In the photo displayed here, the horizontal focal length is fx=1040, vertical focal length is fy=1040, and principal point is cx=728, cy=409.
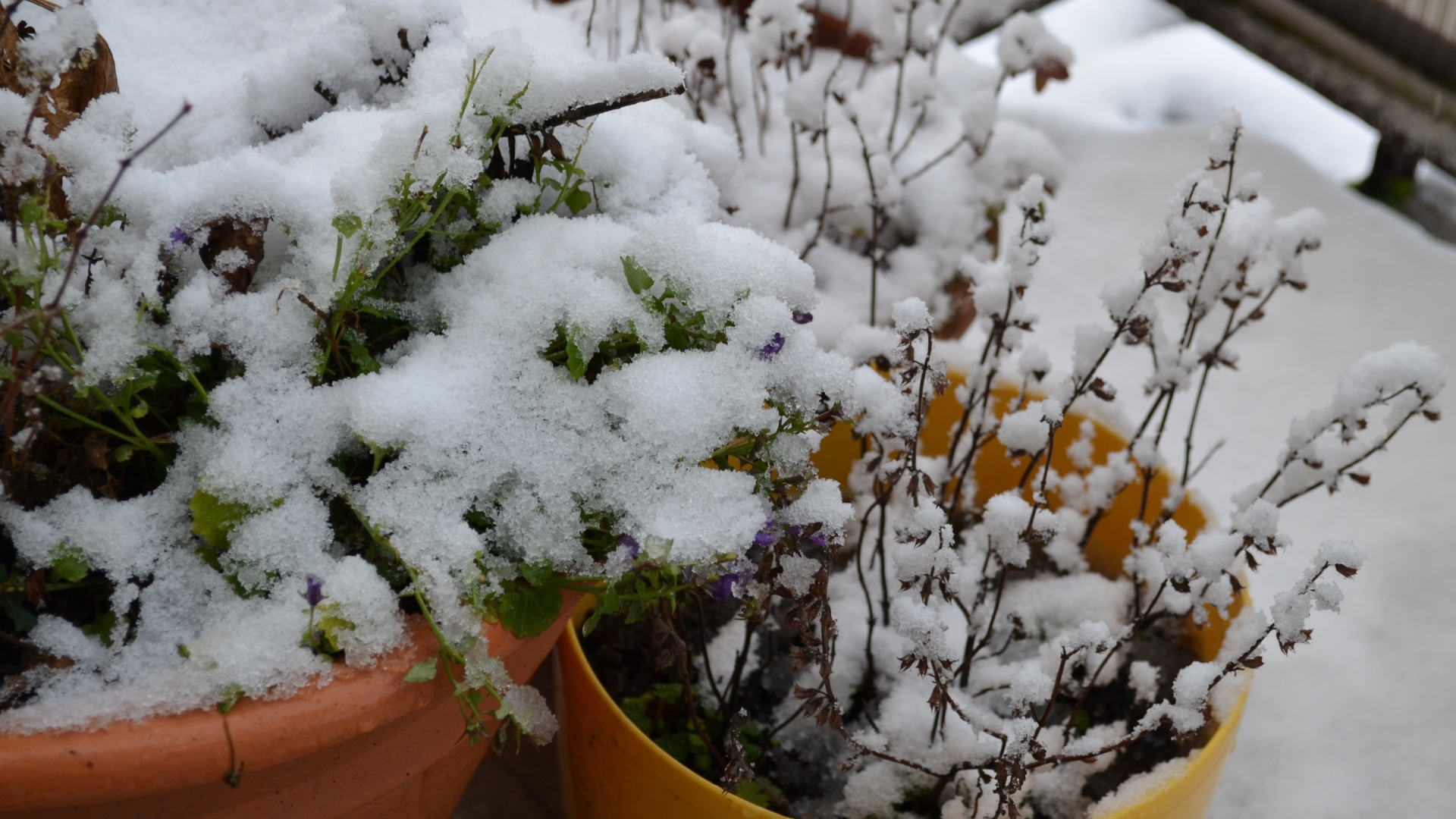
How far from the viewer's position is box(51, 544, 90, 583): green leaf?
2.71 ft

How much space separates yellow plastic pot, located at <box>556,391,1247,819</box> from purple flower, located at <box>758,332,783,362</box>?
18.2 inches

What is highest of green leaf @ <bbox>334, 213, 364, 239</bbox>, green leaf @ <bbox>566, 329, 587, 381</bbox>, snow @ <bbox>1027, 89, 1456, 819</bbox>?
green leaf @ <bbox>334, 213, 364, 239</bbox>

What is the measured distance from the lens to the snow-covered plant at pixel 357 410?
0.83 m

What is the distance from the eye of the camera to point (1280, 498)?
1.33 m

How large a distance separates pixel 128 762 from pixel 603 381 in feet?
1.53

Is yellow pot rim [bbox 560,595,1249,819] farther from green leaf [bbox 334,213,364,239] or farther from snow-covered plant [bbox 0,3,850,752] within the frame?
green leaf [bbox 334,213,364,239]

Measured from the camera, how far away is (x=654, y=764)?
3.67 feet

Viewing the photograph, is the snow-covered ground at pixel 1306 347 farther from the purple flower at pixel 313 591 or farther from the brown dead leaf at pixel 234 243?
the brown dead leaf at pixel 234 243

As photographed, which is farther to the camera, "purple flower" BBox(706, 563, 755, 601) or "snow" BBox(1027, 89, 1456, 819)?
"snow" BBox(1027, 89, 1456, 819)

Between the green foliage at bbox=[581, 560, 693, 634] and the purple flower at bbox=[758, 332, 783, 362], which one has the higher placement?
the purple flower at bbox=[758, 332, 783, 362]

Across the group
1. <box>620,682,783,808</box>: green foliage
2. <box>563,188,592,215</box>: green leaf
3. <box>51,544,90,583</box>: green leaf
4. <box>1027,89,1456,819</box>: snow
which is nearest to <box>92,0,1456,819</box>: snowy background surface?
<box>1027,89,1456,819</box>: snow

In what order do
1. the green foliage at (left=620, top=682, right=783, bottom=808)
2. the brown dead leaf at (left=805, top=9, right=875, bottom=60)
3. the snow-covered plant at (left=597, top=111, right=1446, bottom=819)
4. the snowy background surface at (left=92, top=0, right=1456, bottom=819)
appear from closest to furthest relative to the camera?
the snow-covered plant at (left=597, top=111, right=1446, bottom=819)
the green foliage at (left=620, top=682, right=783, bottom=808)
the snowy background surface at (left=92, top=0, right=1456, bottom=819)
the brown dead leaf at (left=805, top=9, right=875, bottom=60)

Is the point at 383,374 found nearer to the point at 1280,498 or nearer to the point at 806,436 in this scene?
the point at 806,436

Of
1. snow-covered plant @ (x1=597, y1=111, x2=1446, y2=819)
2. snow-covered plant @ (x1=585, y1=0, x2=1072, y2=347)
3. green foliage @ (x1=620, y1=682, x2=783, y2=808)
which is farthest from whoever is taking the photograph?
snow-covered plant @ (x1=585, y1=0, x2=1072, y2=347)
